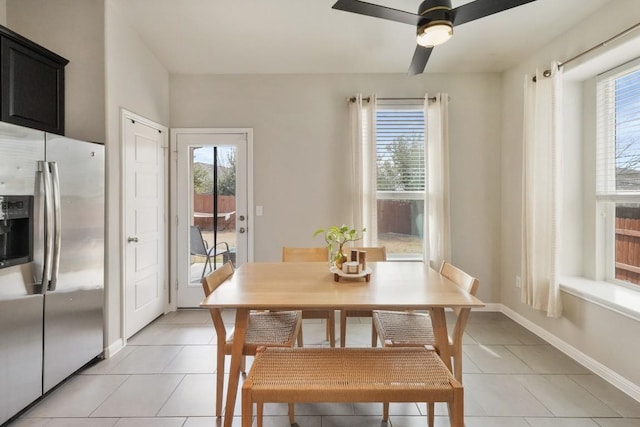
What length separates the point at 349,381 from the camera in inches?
48.9

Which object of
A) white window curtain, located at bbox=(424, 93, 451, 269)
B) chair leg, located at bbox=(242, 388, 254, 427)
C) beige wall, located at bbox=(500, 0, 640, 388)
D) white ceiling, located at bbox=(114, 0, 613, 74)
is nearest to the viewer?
chair leg, located at bbox=(242, 388, 254, 427)

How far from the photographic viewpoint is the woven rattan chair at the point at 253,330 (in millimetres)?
1771

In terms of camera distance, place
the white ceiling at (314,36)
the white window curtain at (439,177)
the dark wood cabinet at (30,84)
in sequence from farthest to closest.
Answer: the white window curtain at (439,177) < the white ceiling at (314,36) < the dark wood cabinet at (30,84)

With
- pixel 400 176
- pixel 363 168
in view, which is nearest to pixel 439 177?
Result: pixel 400 176

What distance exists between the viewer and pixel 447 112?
3.58 m

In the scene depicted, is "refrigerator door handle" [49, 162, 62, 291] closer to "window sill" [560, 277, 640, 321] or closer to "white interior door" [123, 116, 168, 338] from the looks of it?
"white interior door" [123, 116, 168, 338]

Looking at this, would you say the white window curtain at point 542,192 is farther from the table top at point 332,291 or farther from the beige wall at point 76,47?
the beige wall at point 76,47

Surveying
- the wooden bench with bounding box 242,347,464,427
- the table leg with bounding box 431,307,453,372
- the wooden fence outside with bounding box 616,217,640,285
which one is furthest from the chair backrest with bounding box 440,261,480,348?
the wooden fence outside with bounding box 616,217,640,285

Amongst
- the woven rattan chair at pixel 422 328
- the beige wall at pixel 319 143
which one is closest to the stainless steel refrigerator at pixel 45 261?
the beige wall at pixel 319 143

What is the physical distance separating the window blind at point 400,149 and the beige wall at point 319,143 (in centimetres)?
26

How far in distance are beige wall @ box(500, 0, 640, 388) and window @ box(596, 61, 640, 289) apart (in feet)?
0.29

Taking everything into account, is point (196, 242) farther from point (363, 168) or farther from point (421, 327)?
point (421, 327)

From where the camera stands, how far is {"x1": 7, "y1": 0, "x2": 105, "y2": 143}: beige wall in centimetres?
254

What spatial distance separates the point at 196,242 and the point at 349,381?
2933mm
